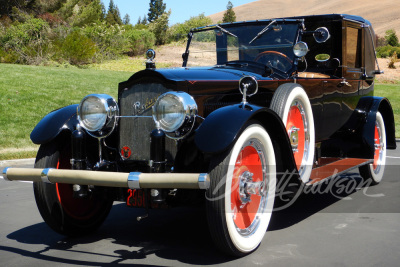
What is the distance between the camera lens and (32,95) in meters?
15.6

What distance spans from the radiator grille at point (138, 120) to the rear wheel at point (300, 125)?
1.14 metres

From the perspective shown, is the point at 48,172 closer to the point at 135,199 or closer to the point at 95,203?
the point at 135,199

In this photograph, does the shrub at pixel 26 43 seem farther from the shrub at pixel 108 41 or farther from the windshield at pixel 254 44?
the windshield at pixel 254 44

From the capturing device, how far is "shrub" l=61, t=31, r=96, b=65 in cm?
2939

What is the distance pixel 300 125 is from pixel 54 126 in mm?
2351

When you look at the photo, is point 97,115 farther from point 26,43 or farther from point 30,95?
point 26,43

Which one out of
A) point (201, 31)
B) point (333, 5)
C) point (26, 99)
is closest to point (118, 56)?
point (26, 99)

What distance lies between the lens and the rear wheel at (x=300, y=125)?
457 cm

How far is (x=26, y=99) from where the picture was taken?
15.0 metres

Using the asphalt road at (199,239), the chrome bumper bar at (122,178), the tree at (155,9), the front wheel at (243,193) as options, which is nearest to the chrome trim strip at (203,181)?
the chrome bumper bar at (122,178)

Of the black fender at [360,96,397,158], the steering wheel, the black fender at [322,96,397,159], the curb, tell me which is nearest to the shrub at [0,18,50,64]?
the curb

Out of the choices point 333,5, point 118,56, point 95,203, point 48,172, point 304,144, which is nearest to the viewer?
point 48,172

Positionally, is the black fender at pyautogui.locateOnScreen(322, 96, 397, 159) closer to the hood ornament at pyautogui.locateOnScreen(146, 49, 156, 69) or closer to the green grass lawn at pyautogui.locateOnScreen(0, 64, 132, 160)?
the hood ornament at pyautogui.locateOnScreen(146, 49, 156, 69)

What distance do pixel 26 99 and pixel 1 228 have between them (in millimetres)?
11053
